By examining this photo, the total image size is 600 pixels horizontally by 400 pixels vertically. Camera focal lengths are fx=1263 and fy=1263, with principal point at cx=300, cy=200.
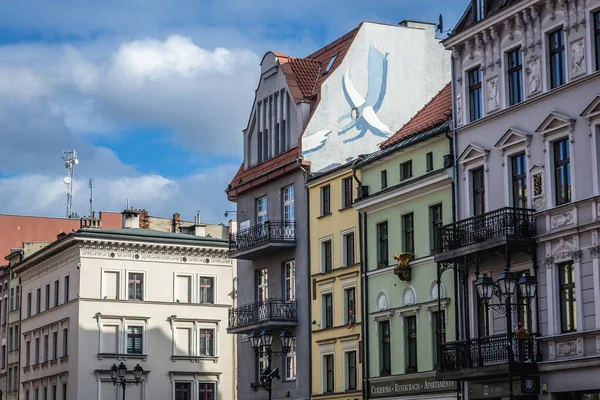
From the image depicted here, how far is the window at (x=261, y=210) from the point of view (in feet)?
190

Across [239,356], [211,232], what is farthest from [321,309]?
[211,232]

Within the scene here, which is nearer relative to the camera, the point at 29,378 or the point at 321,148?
the point at 321,148

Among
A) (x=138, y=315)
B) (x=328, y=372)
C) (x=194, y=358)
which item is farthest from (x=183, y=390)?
(x=328, y=372)

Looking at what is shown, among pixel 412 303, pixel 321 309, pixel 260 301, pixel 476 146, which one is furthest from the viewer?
pixel 260 301

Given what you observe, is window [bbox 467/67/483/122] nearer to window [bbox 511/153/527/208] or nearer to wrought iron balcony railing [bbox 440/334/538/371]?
window [bbox 511/153/527/208]

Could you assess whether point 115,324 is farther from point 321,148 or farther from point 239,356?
point 321,148

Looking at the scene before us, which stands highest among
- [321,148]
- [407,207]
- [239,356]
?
[321,148]

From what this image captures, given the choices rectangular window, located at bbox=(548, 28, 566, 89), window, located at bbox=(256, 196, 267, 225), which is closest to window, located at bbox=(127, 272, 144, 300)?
window, located at bbox=(256, 196, 267, 225)

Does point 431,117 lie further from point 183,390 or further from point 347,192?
point 183,390

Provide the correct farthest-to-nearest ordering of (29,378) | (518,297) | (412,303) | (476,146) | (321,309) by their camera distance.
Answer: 1. (29,378)
2. (321,309)
3. (412,303)
4. (476,146)
5. (518,297)

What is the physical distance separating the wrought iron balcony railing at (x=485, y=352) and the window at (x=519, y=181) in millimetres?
4305

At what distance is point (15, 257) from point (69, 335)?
1431 cm

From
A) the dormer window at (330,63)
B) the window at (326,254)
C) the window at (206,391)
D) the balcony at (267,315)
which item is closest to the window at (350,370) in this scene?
the window at (326,254)

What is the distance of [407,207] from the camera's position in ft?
151
